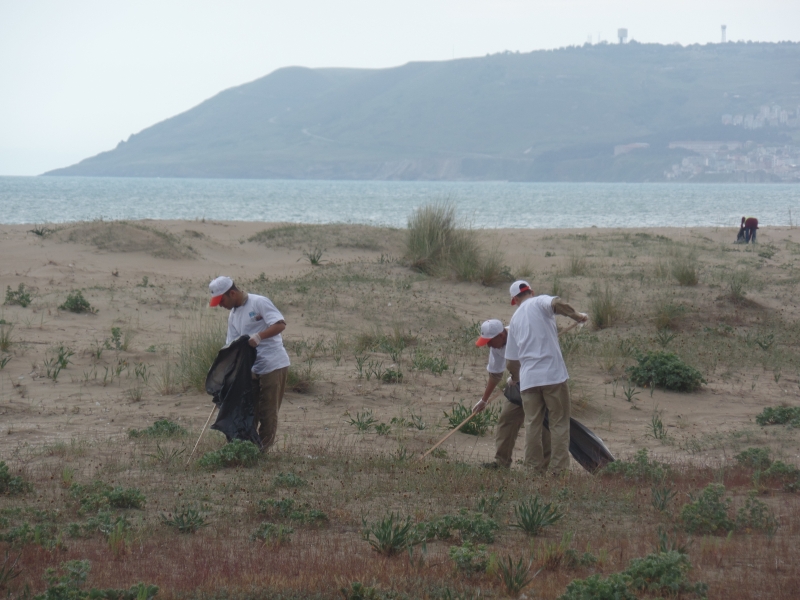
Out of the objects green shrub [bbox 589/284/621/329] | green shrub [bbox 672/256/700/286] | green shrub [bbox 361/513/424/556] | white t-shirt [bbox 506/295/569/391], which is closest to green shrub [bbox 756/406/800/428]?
white t-shirt [bbox 506/295/569/391]

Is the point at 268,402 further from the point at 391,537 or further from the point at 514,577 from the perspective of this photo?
the point at 514,577

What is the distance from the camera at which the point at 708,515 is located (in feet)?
17.8

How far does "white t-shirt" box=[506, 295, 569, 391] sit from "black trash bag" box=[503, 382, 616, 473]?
1.48ft

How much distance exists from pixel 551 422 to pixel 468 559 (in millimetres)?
2494

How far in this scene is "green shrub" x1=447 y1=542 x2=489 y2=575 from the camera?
14.9 feet

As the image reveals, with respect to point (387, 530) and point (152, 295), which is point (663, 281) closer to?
point (152, 295)

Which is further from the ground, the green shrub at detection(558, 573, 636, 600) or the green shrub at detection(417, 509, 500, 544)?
the green shrub at detection(558, 573, 636, 600)

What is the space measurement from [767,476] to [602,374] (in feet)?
14.4

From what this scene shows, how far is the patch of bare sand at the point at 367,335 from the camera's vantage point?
857 cm

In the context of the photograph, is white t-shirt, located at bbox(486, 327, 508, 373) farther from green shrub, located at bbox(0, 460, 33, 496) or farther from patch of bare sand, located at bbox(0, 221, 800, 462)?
green shrub, located at bbox(0, 460, 33, 496)

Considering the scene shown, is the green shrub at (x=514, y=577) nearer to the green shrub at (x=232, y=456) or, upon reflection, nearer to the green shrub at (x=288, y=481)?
the green shrub at (x=288, y=481)

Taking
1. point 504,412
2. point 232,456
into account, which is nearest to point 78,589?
point 232,456

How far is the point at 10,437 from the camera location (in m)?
7.70

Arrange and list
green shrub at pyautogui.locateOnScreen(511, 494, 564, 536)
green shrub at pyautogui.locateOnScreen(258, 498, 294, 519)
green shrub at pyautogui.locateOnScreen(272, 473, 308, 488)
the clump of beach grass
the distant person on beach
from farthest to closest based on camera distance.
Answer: the distant person on beach, the clump of beach grass, green shrub at pyautogui.locateOnScreen(272, 473, 308, 488), green shrub at pyautogui.locateOnScreen(258, 498, 294, 519), green shrub at pyautogui.locateOnScreen(511, 494, 564, 536)
